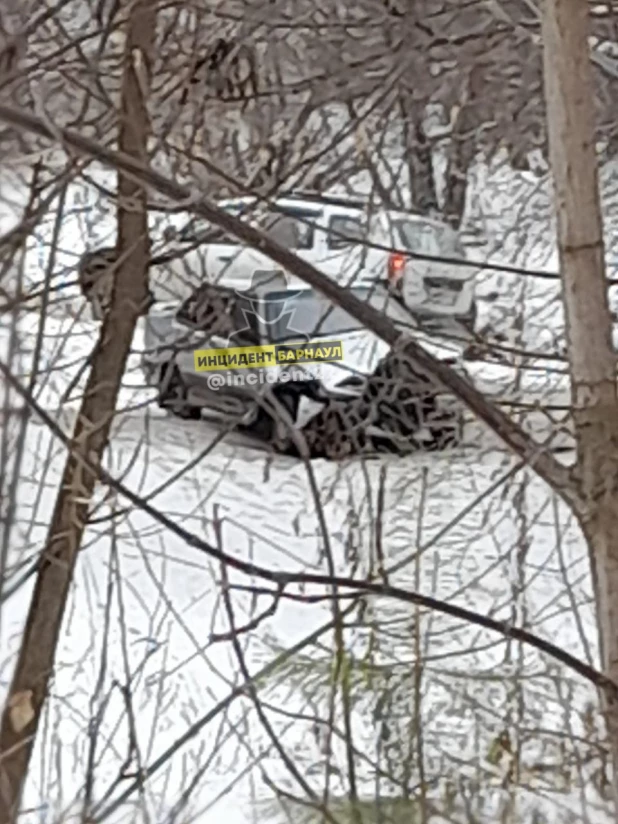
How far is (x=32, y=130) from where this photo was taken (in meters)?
0.93

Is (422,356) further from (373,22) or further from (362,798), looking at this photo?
(362,798)

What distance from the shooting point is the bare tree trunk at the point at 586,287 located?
3.00ft

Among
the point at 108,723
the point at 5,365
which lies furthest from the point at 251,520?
the point at 5,365

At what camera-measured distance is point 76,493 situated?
1.43 m

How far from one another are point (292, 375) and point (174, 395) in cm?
23

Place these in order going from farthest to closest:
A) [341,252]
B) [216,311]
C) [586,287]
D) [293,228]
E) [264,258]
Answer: [216,311] < [341,252] < [293,228] < [264,258] < [586,287]

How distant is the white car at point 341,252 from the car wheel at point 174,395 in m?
0.12

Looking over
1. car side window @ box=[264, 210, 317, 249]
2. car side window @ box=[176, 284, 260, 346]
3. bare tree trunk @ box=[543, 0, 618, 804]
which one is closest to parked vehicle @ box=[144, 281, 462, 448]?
car side window @ box=[176, 284, 260, 346]

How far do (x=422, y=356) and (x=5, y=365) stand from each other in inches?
11.8

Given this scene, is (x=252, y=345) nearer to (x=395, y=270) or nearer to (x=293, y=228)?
(x=395, y=270)

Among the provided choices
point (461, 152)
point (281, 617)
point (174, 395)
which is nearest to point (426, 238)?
point (461, 152)

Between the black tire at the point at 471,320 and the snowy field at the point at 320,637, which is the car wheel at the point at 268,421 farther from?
the black tire at the point at 471,320

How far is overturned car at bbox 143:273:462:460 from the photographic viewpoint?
68.7 inches

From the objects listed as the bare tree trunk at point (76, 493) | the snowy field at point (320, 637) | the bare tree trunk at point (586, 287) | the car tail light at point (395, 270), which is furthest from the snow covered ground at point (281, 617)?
the bare tree trunk at point (586, 287)
